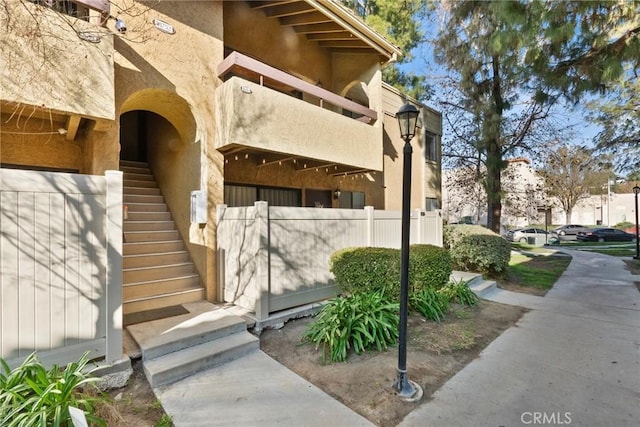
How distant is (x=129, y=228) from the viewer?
21.1 feet

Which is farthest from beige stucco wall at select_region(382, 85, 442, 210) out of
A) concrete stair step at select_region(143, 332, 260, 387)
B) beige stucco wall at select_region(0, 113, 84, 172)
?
beige stucco wall at select_region(0, 113, 84, 172)

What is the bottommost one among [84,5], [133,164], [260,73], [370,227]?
[370,227]

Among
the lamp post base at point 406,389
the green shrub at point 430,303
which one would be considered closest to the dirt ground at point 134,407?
the lamp post base at point 406,389

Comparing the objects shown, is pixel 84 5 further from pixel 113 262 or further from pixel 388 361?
pixel 388 361

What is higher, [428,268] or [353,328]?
[428,268]

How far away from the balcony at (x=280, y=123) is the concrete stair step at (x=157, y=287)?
2.80m

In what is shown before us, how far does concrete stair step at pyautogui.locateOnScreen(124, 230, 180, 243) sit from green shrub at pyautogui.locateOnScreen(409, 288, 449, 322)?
5333 millimetres

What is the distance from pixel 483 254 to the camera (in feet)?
29.9

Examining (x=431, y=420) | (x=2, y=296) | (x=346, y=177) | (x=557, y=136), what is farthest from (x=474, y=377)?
(x=557, y=136)

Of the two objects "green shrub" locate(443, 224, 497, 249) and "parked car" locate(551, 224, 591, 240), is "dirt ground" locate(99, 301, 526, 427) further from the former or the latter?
"parked car" locate(551, 224, 591, 240)

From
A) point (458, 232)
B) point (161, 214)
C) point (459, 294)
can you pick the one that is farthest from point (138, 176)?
point (458, 232)

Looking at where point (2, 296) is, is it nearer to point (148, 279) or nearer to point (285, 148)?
point (148, 279)

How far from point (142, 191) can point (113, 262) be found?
14.8ft

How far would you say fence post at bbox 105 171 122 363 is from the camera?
3.59m
